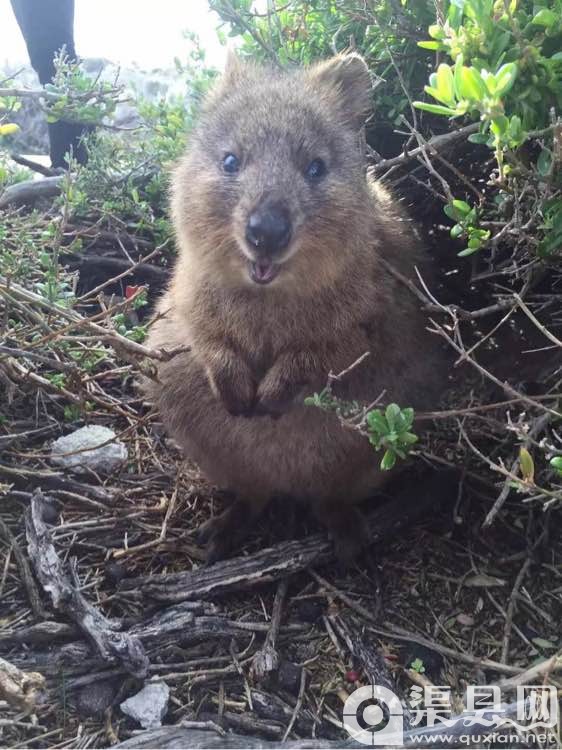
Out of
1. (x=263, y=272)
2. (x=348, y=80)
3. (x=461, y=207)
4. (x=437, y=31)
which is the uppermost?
(x=437, y=31)

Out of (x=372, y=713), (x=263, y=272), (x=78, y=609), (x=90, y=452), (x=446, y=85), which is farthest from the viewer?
(x=90, y=452)

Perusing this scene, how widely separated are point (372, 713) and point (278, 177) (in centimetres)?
230

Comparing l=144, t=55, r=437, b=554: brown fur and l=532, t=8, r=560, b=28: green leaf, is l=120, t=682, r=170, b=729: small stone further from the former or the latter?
l=532, t=8, r=560, b=28: green leaf

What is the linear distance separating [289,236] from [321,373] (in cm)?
74

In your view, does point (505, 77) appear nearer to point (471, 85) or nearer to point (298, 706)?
point (471, 85)

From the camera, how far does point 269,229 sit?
10.4ft

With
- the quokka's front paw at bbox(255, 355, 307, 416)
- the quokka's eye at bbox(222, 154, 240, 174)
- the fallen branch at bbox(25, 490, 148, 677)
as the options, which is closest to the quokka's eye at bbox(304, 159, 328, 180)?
the quokka's eye at bbox(222, 154, 240, 174)

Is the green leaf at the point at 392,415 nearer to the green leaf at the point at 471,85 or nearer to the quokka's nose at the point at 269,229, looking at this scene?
the quokka's nose at the point at 269,229

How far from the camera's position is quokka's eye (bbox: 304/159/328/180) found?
11.6 ft

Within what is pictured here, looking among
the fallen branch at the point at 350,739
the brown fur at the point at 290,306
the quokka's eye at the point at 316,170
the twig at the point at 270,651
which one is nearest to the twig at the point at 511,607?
the fallen branch at the point at 350,739

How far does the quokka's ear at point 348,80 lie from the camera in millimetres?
3898

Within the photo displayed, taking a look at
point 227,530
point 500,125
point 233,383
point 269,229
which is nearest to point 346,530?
point 227,530

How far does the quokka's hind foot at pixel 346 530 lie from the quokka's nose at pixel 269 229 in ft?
4.75

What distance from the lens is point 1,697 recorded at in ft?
8.96
